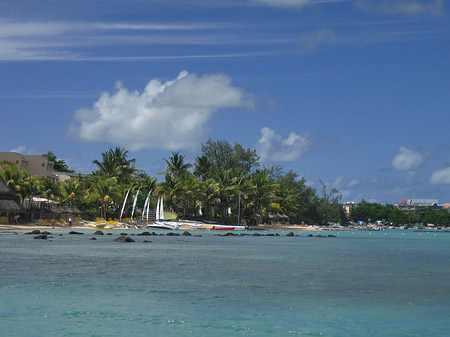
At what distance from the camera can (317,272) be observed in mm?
28938

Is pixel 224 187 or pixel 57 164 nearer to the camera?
pixel 224 187

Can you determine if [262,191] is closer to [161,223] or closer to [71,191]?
[161,223]

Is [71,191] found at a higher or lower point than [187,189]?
lower

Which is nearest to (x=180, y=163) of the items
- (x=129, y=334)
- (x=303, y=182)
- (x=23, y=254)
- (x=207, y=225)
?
(x=207, y=225)

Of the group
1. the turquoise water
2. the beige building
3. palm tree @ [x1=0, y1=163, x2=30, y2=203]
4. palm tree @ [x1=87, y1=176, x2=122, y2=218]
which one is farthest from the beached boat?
the turquoise water

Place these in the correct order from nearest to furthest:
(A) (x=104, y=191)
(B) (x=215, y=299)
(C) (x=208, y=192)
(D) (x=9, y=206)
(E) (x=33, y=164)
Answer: (B) (x=215, y=299) → (D) (x=9, y=206) → (A) (x=104, y=191) → (C) (x=208, y=192) → (E) (x=33, y=164)

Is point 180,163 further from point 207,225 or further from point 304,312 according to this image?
point 304,312

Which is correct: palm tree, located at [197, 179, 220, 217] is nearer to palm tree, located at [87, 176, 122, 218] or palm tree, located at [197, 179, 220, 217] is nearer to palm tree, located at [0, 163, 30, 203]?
palm tree, located at [87, 176, 122, 218]

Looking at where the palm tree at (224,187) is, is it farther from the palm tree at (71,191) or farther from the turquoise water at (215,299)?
the turquoise water at (215,299)

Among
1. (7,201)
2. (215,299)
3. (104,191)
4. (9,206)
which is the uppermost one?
(104,191)

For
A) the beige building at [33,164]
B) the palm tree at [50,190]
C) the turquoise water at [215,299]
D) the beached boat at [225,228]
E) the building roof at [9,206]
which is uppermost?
the beige building at [33,164]

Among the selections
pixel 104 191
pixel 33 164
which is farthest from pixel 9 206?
pixel 33 164

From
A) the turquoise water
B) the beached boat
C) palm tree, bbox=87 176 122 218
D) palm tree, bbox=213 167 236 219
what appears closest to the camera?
the turquoise water

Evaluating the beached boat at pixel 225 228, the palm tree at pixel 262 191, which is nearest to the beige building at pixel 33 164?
the beached boat at pixel 225 228
